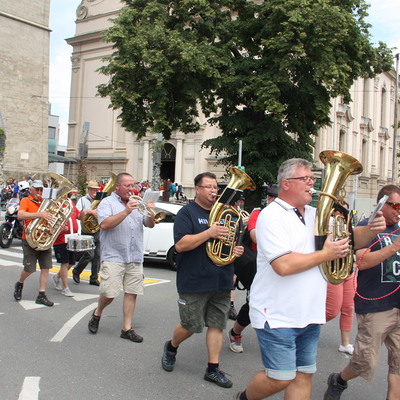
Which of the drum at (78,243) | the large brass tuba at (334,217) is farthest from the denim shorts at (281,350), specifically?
the drum at (78,243)

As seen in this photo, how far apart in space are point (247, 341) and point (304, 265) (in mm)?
3221

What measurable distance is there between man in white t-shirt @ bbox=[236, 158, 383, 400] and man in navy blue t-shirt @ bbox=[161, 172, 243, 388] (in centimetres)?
118

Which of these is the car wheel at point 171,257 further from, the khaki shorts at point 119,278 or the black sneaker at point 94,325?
the khaki shorts at point 119,278

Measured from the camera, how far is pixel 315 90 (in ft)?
56.1

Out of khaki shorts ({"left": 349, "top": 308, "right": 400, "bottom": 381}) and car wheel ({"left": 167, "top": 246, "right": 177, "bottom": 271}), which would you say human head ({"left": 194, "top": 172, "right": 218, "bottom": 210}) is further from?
car wheel ({"left": 167, "top": 246, "right": 177, "bottom": 271})

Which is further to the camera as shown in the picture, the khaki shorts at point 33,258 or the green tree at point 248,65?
the green tree at point 248,65

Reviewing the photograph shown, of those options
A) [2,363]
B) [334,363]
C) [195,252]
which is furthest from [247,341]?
[2,363]

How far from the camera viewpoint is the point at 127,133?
121ft

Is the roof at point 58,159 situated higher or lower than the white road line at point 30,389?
higher

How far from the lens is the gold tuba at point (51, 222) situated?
7.07 metres

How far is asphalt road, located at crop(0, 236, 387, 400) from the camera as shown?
4.20m

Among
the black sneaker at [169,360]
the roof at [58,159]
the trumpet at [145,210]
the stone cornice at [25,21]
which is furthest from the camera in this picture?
the roof at [58,159]

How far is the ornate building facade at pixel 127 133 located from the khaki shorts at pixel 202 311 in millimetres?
28819

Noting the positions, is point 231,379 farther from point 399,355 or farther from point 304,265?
point 304,265
